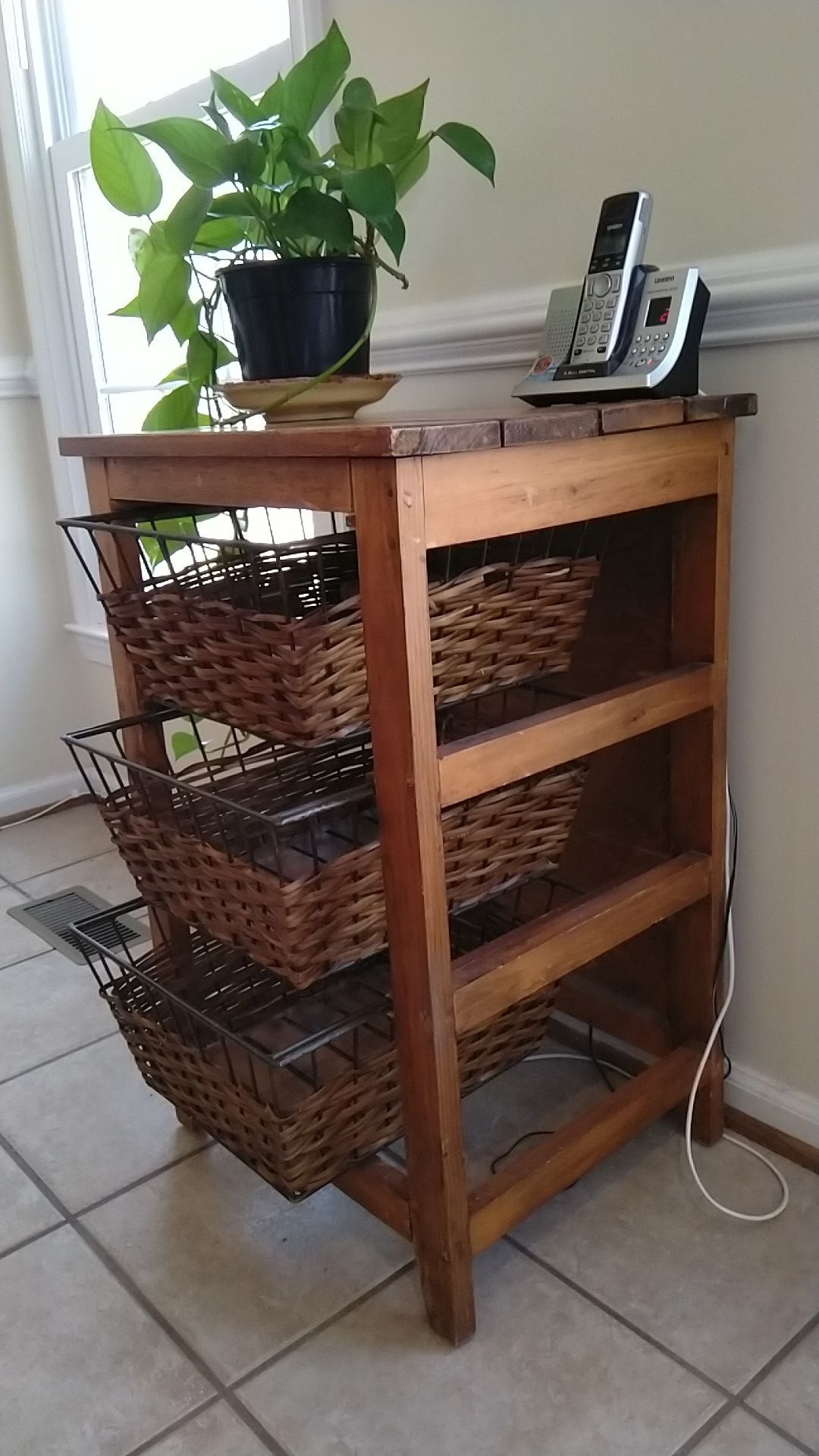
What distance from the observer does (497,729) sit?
2.95 ft

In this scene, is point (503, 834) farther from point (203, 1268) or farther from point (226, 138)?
point (226, 138)

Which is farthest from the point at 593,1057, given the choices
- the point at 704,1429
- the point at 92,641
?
the point at 92,641

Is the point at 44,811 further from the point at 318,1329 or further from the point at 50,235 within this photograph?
the point at 318,1329

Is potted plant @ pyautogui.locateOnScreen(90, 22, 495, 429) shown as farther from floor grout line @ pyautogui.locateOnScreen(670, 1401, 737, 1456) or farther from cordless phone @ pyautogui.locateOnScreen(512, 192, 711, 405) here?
floor grout line @ pyautogui.locateOnScreen(670, 1401, 737, 1456)

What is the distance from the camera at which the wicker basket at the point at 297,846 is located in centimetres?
89

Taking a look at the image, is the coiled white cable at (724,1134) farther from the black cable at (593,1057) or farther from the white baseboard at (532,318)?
the white baseboard at (532,318)

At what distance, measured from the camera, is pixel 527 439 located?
818mm

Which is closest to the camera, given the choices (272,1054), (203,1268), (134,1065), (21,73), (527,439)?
(527,439)

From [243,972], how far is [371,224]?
0.77m

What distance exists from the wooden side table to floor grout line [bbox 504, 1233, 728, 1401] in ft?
0.26

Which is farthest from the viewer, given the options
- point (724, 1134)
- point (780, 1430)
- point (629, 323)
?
point (724, 1134)

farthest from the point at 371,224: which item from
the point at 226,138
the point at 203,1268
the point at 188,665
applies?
the point at 203,1268

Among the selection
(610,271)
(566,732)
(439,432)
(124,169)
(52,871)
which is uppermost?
(124,169)

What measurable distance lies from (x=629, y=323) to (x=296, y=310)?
0.97 ft
